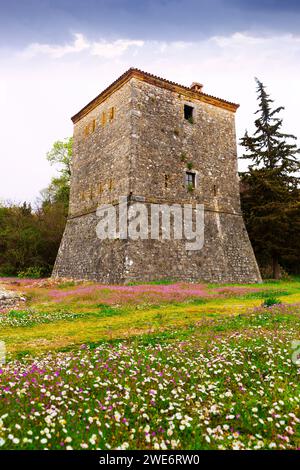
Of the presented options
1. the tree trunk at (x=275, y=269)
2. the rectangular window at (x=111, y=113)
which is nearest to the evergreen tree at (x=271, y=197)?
the tree trunk at (x=275, y=269)

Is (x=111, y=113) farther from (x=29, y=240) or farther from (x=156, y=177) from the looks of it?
(x=29, y=240)

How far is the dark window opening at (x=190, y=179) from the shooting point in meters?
26.0

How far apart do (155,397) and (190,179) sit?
75.2 ft

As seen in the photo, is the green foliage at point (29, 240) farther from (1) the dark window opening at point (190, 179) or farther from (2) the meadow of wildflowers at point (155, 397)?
(2) the meadow of wildflowers at point (155, 397)

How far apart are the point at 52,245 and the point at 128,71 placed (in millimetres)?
19571

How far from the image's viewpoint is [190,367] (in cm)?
600

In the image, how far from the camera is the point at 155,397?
4.79 meters

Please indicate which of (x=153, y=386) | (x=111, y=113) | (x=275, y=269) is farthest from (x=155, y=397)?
(x=275, y=269)

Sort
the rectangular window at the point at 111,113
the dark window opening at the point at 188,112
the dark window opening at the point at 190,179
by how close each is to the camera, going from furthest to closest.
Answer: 1. the dark window opening at the point at 188,112
2. the rectangular window at the point at 111,113
3. the dark window opening at the point at 190,179

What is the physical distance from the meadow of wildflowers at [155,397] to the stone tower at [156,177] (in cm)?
1447

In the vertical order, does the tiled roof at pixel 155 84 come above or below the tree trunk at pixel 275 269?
above

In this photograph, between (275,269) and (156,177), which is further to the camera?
(275,269)

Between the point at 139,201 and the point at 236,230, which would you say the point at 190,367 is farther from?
the point at 236,230
